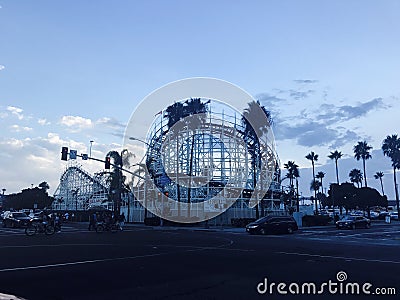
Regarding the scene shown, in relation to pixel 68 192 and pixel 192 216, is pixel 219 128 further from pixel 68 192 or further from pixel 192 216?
pixel 68 192

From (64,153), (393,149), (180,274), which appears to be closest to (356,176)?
(393,149)

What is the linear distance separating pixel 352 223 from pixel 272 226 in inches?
473

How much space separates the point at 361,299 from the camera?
7.89 metres

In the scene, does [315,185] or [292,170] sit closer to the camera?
[292,170]

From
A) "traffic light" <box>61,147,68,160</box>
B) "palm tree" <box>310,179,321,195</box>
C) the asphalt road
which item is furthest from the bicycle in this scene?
"palm tree" <box>310,179,321,195</box>

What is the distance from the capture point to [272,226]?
111 feet

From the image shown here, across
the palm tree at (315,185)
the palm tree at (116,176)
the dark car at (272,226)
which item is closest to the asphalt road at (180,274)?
the dark car at (272,226)

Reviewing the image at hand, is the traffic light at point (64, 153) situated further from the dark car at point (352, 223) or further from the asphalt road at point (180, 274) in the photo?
the dark car at point (352, 223)

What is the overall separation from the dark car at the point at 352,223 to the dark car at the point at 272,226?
29.1ft

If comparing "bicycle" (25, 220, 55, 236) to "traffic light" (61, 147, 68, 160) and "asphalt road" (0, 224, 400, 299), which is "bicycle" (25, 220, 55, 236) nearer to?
"traffic light" (61, 147, 68, 160)

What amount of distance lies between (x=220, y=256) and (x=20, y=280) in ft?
24.9

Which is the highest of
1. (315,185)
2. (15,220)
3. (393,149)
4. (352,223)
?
(393,149)

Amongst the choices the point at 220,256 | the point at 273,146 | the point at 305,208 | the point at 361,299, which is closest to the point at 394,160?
the point at 305,208

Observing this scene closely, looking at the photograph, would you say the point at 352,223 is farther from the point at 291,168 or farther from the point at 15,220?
the point at 291,168
